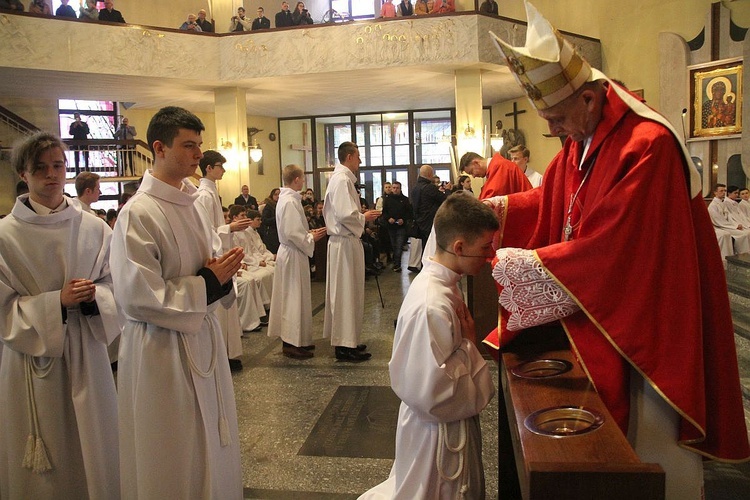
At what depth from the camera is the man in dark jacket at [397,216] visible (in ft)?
39.3

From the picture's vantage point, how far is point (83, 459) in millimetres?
2816

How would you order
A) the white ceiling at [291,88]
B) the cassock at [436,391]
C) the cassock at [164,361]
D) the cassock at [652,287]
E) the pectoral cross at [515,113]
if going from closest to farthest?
1. the cassock at [652,287]
2. the cassock at [436,391]
3. the cassock at [164,361]
4. the white ceiling at [291,88]
5. the pectoral cross at [515,113]

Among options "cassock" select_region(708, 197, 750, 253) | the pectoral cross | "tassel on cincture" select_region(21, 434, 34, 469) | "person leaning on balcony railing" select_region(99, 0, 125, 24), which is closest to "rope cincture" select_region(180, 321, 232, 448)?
"tassel on cincture" select_region(21, 434, 34, 469)

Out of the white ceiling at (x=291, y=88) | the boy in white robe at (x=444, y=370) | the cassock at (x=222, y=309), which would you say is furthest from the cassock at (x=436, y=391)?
the white ceiling at (x=291, y=88)

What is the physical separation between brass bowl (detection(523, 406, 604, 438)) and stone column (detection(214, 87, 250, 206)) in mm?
12940

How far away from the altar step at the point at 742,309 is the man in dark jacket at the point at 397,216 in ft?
21.4

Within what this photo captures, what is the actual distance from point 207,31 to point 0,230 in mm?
12129

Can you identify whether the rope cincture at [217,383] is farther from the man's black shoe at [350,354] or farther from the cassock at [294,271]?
the cassock at [294,271]

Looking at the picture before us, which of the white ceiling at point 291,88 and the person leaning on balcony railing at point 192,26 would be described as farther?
the person leaning on balcony railing at point 192,26

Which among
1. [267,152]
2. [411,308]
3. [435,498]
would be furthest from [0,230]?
[267,152]

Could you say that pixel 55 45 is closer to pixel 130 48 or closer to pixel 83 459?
pixel 130 48

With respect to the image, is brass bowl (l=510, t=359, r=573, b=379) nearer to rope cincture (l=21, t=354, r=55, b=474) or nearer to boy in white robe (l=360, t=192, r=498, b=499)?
boy in white robe (l=360, t=192, r=498, b=499)

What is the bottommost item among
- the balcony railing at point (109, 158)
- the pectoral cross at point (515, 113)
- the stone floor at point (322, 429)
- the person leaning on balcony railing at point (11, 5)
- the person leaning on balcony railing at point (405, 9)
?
the stone floor at point (322, 429)

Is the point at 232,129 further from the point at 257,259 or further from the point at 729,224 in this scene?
the point at 729,224
